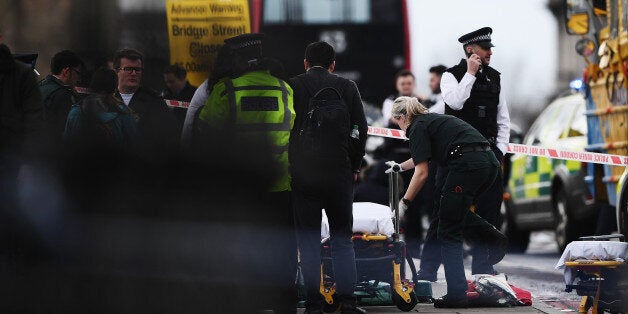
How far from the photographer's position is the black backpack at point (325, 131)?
837 centimetres

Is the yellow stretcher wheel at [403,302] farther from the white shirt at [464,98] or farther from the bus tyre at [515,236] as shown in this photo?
the bus tyre at [515,236]

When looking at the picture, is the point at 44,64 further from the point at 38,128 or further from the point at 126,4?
the point at 38,128

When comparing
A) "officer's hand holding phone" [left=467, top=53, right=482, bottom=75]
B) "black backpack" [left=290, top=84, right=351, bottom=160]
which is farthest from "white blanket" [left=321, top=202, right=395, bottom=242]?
"officer's hand holding phone" [left=467, top=53, right=482, bottom=75]

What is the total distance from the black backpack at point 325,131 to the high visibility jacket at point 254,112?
0.50ft

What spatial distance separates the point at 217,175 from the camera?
292 inches

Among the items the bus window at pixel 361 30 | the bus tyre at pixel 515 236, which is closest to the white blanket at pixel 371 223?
the bus tyre at pixel 515 236

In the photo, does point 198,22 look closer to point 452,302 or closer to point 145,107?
point 145,107

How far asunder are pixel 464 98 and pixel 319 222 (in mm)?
1974

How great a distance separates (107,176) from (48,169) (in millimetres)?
400

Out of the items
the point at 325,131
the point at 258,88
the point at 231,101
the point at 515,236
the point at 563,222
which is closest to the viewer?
the point at 231,101

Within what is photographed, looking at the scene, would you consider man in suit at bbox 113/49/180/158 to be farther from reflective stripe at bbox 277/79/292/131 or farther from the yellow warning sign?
reflective stripe at bbox 277/79/292/131

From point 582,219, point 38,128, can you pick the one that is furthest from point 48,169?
point 582,219

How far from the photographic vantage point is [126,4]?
32.1ft

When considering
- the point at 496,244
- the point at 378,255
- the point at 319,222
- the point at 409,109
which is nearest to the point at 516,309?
the point at 496,244
